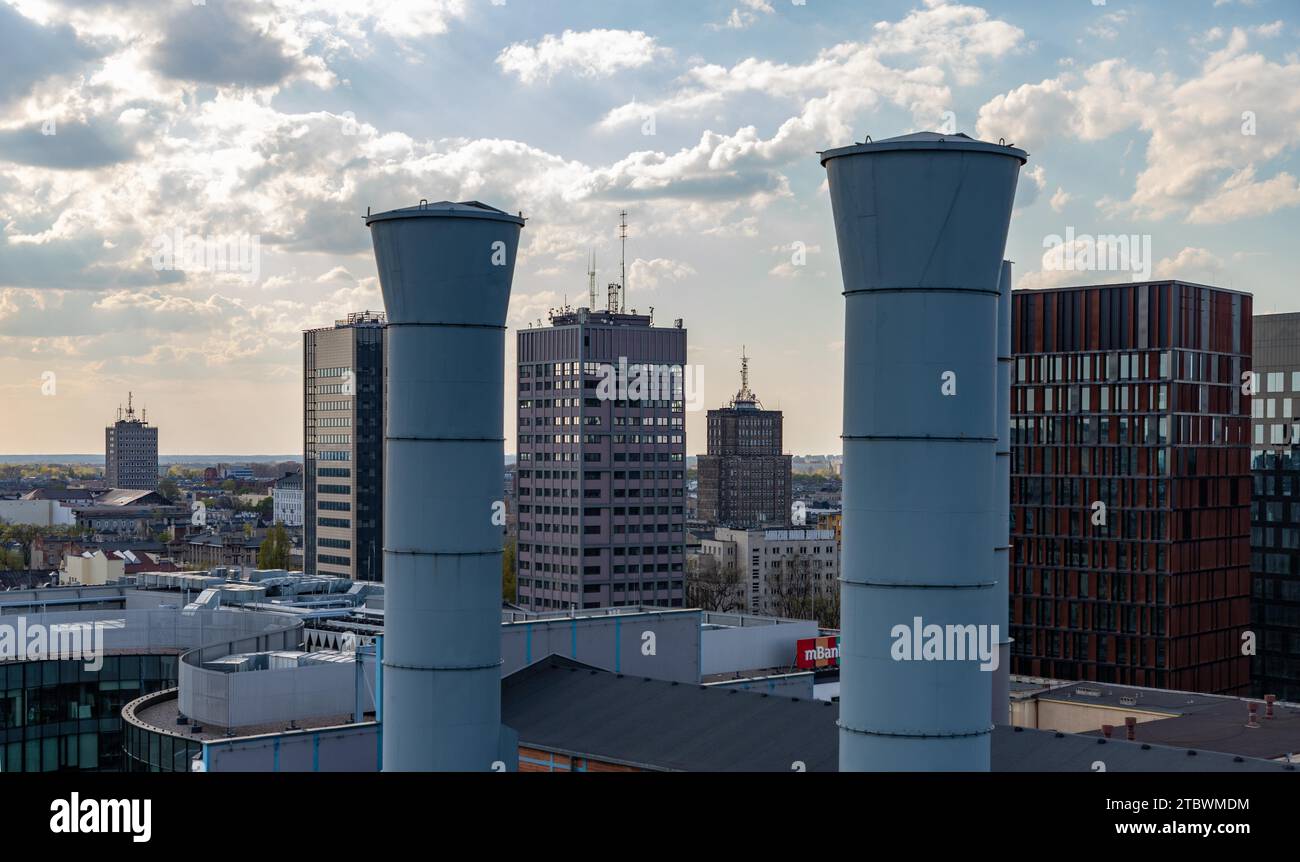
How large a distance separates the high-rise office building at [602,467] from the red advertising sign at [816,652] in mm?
74896

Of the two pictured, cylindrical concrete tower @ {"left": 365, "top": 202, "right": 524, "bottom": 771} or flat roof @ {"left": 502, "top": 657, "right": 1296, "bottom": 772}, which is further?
flat roof @ {"left": 502, "top": 657, "right": 1296, "bottom": 772}

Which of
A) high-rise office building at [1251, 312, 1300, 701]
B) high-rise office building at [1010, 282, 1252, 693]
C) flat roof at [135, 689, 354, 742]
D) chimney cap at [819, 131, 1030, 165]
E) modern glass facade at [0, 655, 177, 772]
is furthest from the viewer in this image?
high-rise office building at [1251, 312, 1300, 701]

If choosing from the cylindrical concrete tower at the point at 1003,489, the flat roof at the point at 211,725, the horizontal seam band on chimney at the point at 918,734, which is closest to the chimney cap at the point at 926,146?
the horizontal seam band on chimney at the point at 918,734

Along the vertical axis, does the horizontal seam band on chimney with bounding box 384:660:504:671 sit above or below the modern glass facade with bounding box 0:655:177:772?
above

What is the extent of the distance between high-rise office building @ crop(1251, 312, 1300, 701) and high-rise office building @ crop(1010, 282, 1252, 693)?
11.7 meters

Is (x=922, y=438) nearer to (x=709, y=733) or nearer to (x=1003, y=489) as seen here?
(x=709, y=733)

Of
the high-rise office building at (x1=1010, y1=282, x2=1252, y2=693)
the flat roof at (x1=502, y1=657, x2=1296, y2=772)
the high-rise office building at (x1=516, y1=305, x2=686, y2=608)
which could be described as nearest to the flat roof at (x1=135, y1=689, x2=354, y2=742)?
the flat roof at (x1=502, y1=657, x2=1296, y2=772)

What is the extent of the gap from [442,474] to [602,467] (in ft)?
455

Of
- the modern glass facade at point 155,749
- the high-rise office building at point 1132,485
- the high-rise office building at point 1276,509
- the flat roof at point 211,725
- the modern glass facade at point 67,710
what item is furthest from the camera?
the high-rise office building at point 1276,509

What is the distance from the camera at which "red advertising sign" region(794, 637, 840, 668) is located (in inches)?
3093

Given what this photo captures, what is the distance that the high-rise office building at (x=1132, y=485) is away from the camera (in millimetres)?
103812

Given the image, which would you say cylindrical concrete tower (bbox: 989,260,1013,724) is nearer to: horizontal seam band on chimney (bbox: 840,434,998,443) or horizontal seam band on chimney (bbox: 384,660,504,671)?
horizontal seam band on chimney (bbox: 384,660,504,671)

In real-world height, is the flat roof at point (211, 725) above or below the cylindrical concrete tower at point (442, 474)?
below

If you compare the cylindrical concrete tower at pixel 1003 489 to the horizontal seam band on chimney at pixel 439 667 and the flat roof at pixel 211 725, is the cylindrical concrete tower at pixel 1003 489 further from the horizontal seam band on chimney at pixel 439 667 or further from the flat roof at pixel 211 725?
the flat roof at pixel 211 725
